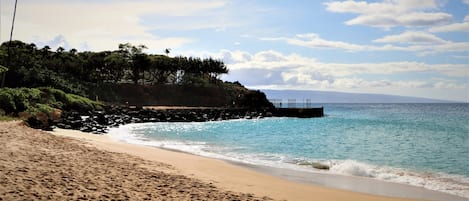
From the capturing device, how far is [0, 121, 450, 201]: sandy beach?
8562mm

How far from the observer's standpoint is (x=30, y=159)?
1112 centimetres

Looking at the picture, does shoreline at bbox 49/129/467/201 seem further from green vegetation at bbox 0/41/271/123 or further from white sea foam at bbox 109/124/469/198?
green vegetation at bbox 0/41/271/123

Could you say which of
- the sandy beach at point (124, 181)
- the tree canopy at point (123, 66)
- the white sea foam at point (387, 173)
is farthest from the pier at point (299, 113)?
the sandy beach at point (124, 181)

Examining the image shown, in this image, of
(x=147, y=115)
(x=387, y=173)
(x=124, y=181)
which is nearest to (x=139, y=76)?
(x=147, y=115)

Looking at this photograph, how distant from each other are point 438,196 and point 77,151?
39.3 ft

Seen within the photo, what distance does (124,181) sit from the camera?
35.0ft

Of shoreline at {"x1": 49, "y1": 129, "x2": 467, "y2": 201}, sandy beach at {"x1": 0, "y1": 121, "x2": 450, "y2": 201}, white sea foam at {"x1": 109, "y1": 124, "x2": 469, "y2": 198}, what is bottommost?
white sea foam at {"x1": 109, "y1": 124, "x2": 469, "y2": 198}

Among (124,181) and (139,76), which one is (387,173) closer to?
(124,181)

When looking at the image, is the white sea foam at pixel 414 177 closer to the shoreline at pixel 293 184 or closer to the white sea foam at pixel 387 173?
the white sea foam at pixel 387 173

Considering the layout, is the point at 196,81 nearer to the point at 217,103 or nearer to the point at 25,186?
the point at 217,103

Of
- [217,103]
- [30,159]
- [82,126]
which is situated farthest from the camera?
[217,103]

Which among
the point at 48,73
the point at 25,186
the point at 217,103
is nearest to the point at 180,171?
the point at 25,186

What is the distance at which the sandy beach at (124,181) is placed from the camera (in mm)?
8562

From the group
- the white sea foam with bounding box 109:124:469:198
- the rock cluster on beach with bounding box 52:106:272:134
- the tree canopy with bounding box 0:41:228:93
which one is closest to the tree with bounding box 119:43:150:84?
the tree canopy with bounding box 0:41:228:93
